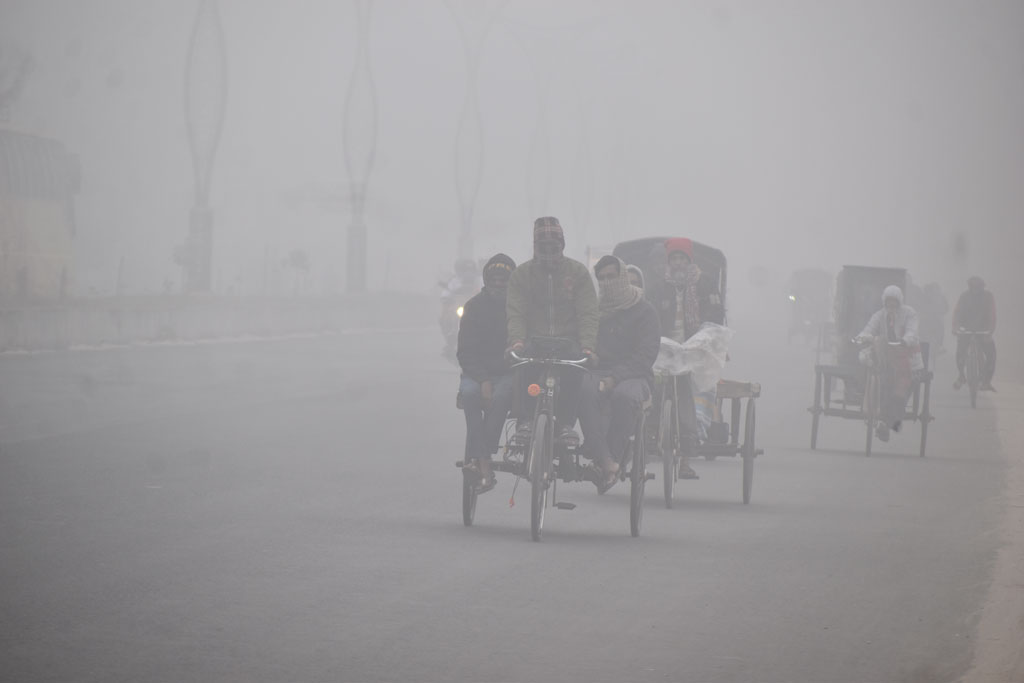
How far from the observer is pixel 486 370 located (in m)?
10.6

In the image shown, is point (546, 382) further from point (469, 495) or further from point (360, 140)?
point (360, 140)

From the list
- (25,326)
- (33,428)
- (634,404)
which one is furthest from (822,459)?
(25,326)

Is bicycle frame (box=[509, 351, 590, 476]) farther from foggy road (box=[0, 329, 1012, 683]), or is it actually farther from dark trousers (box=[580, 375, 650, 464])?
foggy road (box=[0, 329, 1012, 683])

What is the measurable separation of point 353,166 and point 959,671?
49.6 meters

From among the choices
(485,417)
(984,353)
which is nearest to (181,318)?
(984,353)

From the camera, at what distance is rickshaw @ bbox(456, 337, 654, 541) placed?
988 centimetres

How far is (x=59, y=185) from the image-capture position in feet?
A: 127

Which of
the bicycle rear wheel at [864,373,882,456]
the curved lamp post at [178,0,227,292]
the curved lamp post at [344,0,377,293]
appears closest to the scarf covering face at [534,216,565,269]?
the bicycle rear wheel at [864,373,882,456]

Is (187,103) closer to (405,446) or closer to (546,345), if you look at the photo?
(405,446)

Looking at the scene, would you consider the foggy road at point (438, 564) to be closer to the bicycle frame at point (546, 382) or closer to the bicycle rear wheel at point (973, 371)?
the bicycle frame at point (546, 382)

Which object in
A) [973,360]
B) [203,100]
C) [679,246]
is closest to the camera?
[679,246]

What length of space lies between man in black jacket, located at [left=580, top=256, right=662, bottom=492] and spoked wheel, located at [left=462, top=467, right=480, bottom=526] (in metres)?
0.82

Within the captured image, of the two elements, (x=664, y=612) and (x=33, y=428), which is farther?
(x=33, y=428)

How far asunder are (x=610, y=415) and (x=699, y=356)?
242 centimetres
